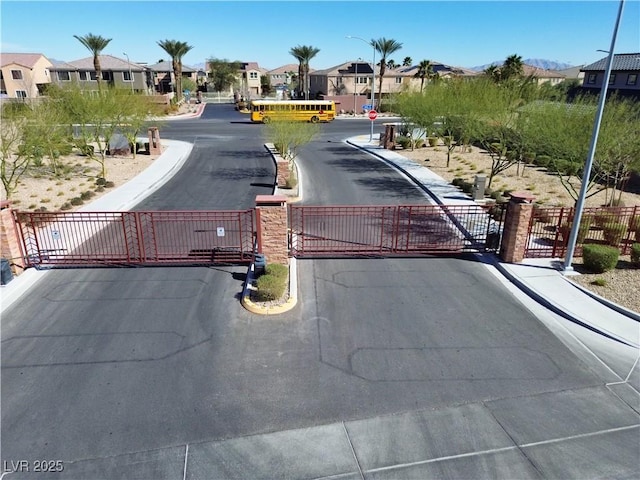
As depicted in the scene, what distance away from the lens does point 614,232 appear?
15656mm

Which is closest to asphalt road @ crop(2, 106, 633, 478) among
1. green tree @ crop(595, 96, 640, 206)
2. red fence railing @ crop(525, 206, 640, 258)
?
red fence railing @ crop(525, 206, 640, 258)

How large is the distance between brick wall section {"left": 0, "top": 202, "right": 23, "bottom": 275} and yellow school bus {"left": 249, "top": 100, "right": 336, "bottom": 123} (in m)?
42.6

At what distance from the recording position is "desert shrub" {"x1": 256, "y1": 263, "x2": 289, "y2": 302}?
39.1 ft

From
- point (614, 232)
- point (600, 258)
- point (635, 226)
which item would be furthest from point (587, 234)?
point (600, 258)

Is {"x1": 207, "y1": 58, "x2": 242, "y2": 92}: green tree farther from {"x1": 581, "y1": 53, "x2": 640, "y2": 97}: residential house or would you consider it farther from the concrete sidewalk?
the concrete sidewalk

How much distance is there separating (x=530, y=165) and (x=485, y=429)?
96.5 ft

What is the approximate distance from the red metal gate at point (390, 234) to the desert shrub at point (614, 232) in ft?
11.8

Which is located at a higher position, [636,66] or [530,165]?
[636,66]

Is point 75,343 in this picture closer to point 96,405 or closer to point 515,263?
point 96,405

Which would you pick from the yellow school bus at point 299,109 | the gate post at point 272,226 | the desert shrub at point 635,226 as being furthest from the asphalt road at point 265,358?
the yellow school bus at point 299,109

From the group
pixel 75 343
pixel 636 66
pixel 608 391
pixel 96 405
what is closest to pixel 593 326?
pixel 608 391

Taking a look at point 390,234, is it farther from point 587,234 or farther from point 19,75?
point 19,75

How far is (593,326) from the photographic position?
37.2 feet

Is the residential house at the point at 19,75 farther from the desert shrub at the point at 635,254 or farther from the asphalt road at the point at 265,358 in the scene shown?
the desert shrub at the point at 635,254
